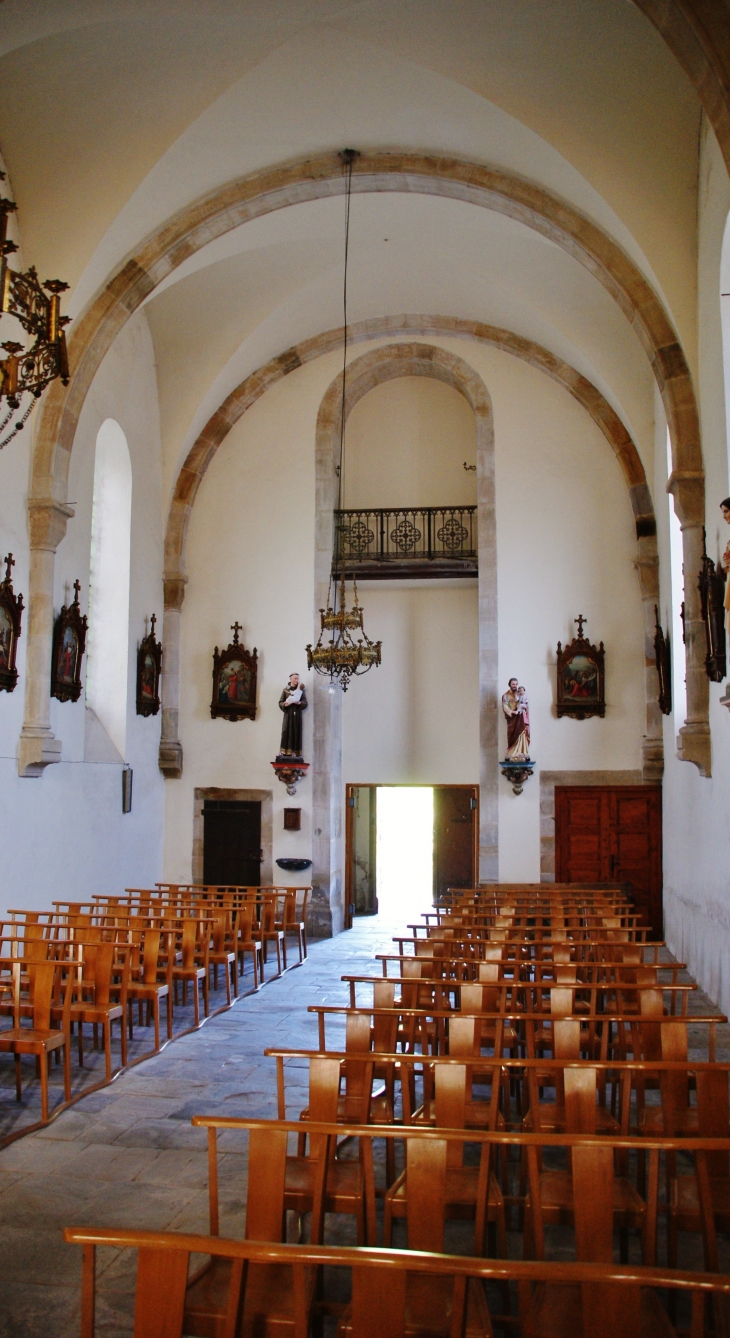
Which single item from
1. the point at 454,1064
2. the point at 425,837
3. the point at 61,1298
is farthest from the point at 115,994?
the point at 425,837

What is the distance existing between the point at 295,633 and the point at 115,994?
7691 millimetres

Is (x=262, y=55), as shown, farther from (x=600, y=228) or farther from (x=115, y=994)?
(x=115, y=994)

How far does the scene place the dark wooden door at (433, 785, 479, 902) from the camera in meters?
17.0

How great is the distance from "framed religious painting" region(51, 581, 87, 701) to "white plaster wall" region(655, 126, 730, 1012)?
6726 mm

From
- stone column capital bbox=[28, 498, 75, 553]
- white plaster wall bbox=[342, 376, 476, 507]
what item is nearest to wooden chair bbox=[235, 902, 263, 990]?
stone column capital bbox=[28, 498, 75, 553]

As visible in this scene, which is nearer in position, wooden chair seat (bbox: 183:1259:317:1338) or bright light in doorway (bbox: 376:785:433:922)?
wooden chair seat (bbox: 183:1259:317:1338)

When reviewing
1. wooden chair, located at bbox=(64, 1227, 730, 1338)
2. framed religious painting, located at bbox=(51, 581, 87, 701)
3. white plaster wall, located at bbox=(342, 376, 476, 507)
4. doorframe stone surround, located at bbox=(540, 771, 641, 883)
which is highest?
white plaster wall, located at bbox=(342, 376, 476, 507)

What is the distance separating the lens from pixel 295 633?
1457 cm

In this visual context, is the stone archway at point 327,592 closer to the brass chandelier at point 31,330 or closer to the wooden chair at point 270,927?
the wooden chair at point 270,927

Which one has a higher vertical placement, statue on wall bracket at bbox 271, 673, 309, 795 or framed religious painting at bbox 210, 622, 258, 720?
framed religious painting at bbox 210, 622, 258, 720

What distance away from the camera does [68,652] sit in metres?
10.7

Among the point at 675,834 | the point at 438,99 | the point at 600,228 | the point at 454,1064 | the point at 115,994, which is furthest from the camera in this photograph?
the point at 675,834

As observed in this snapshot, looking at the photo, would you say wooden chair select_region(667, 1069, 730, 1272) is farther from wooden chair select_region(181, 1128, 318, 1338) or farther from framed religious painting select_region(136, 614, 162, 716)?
framed religious painting select_region(136, 614, 162, 716)

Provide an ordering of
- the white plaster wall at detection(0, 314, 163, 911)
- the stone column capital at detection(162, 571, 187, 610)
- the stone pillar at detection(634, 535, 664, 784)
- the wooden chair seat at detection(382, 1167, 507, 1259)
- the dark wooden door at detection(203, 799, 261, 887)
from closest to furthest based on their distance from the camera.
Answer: the wooden chair seat at detection(382, 1167, 507, 1259), the white plaster wall at detection(0, 314, 163, 911), the stone pillar at detection(634, 535, 664, 784), the dark wooden door at detection(203, 799, 261, 887), the stone column capital at detection(162, 571, 187, 610)
